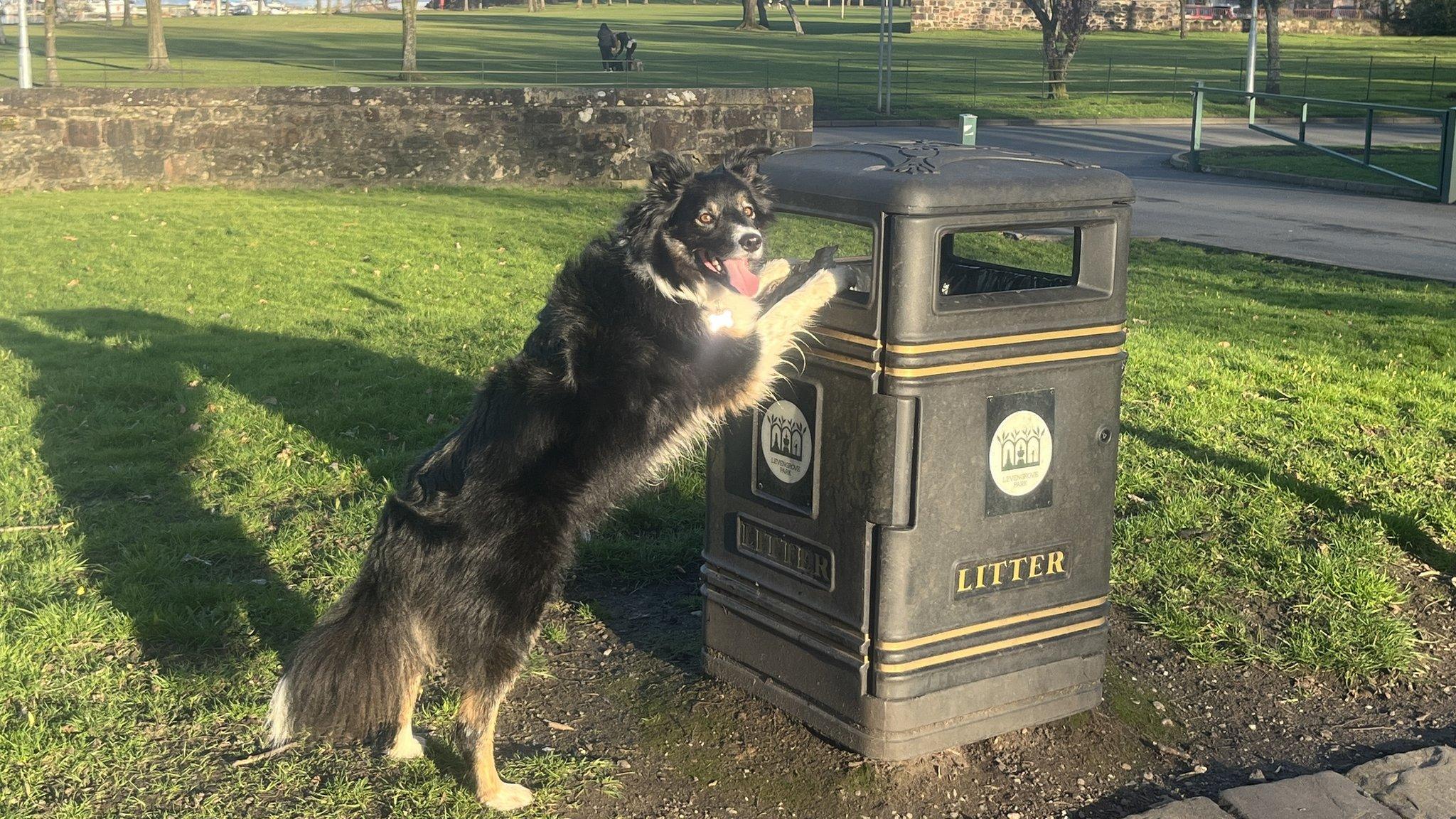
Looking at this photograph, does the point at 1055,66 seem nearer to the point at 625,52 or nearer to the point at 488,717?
the point at 625,52

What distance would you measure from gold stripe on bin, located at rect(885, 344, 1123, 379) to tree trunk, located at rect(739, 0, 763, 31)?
62.3 meters

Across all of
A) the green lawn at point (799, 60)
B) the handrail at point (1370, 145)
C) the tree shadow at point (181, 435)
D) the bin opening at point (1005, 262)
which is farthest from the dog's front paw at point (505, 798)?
the green lawn at point (799, 60)

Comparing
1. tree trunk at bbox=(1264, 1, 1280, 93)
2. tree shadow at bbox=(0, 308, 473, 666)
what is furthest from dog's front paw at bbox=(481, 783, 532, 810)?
tree trunk at bbox=(1264, 1, 1280, 93)

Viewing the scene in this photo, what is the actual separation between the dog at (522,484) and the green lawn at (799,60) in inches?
1027

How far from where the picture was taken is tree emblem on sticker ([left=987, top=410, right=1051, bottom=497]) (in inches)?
145

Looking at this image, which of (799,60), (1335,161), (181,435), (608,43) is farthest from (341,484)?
(799,60)

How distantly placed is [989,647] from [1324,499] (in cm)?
288

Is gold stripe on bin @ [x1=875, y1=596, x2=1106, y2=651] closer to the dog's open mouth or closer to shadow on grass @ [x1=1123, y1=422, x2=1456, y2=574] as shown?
the dog's open mouth

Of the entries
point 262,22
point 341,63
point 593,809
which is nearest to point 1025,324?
point 593,809

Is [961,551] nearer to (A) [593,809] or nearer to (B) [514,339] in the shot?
(A) [593,809]

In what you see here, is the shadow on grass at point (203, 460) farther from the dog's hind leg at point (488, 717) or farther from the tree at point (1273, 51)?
the tree at point (1273, 51)

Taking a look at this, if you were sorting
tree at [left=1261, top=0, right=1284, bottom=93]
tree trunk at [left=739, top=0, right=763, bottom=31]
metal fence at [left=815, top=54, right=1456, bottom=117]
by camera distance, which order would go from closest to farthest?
metal fence at [left=815, top=54, right=1456, bottom=117]
tree at [left=1261, top=0, right=1284, bottom=93]
tree trunk at [left=739, top=0, right=763, bottom=31]

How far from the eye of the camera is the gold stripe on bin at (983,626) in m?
3.64

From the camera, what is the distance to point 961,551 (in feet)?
12.1
